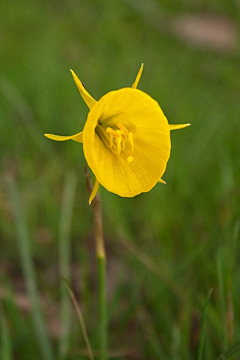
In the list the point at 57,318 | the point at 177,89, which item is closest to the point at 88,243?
the point at 57,318

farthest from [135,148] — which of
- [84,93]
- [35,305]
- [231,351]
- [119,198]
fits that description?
[119,198]

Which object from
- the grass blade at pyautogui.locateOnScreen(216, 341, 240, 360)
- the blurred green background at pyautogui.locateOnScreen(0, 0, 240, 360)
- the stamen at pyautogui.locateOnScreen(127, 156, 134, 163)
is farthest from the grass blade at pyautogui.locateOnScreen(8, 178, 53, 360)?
the stamen at pyautogui.locateOnScreen(127, 156, 134, 163)

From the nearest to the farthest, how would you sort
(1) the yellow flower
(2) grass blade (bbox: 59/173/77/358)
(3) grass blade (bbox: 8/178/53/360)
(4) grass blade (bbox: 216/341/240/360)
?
(1) the yellow flower, (4) grass blade (bbox: 216/341/240/360), (3) grass blade (bbox: 8/178/53/360), (2) grass blade (bbox: 59/173/77/358)

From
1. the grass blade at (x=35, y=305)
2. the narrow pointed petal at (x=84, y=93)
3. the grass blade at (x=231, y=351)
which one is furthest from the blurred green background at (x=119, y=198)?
the narrow pointed petal at (x=84, y=93)

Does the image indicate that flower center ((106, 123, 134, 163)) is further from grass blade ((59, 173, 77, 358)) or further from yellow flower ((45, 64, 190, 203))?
grass blade ((59, 173, 77, 358))

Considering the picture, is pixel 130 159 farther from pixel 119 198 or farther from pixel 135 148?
pixel 119 198

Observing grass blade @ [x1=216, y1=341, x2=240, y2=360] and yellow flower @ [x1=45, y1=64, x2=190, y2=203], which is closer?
yellow flower @ [x1=45, y1=64, x2=190, y2=203]
